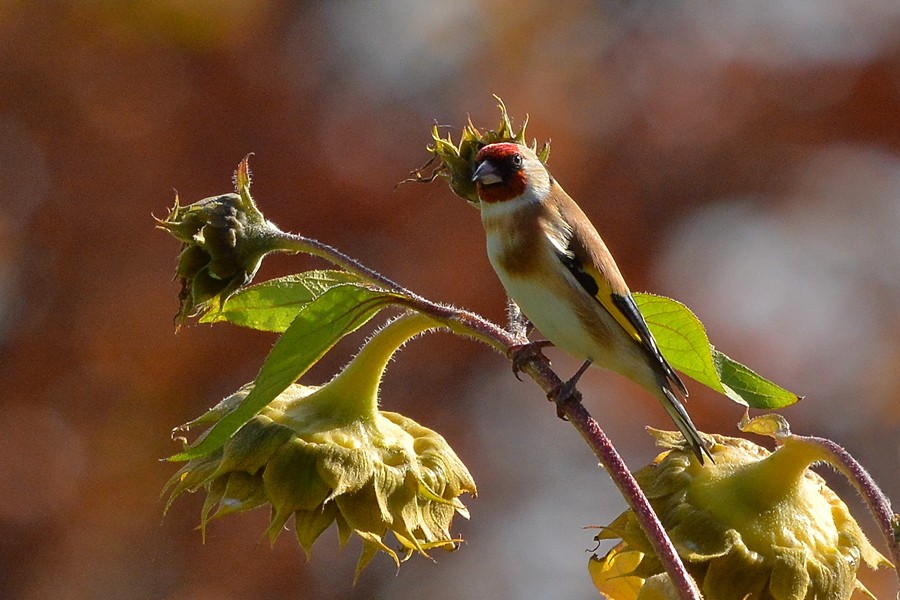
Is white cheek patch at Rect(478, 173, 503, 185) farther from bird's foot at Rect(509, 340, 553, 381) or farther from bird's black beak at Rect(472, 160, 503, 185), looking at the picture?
bird's foot at Rect(509, 340, 553, 381)

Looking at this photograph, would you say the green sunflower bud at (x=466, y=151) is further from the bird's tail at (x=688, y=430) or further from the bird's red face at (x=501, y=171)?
the bird's tail at (x=688, y=430)

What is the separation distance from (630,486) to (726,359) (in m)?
0.41

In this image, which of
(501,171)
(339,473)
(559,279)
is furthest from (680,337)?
(339,473)

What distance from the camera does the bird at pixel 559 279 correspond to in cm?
153

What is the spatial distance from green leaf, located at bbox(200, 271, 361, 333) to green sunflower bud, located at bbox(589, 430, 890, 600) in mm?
525

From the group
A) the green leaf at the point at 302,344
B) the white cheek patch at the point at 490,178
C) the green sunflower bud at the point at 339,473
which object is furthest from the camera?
the white cheek patch at the point at 490,178

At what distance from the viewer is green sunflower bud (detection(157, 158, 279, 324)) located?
1412 mm

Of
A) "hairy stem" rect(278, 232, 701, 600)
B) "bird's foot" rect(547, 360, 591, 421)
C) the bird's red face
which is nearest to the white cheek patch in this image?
the bird's red face

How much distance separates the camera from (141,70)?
6.92m

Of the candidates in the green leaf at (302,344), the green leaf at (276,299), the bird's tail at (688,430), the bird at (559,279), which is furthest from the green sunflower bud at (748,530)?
the green leaf at (276,299)

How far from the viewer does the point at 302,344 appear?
4.21 ft

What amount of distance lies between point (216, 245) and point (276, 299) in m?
0.18

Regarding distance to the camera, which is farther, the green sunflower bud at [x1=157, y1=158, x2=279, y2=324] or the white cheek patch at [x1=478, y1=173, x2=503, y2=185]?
the white cheek patch at [x1=478, y1=173, x2=503, y2=185]

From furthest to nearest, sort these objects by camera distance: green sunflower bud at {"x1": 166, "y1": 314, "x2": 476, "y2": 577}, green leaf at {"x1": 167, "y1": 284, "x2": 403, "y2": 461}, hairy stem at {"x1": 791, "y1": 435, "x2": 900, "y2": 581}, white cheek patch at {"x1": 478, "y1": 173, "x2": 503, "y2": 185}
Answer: white cheek patch at {"x1": 478, "y1": 173, "x2": 503, "y2": 185}
green sunflower bud at {"x1": 166, "y1": 314, "x2": 476, "y2": 577}
green leaf at {"x1": 167, "y1": 284, "x2": 403, "y2": 461}
hairy stem at {"x1": 791, "y1": 435, "x2": 900, "y2": 581}
